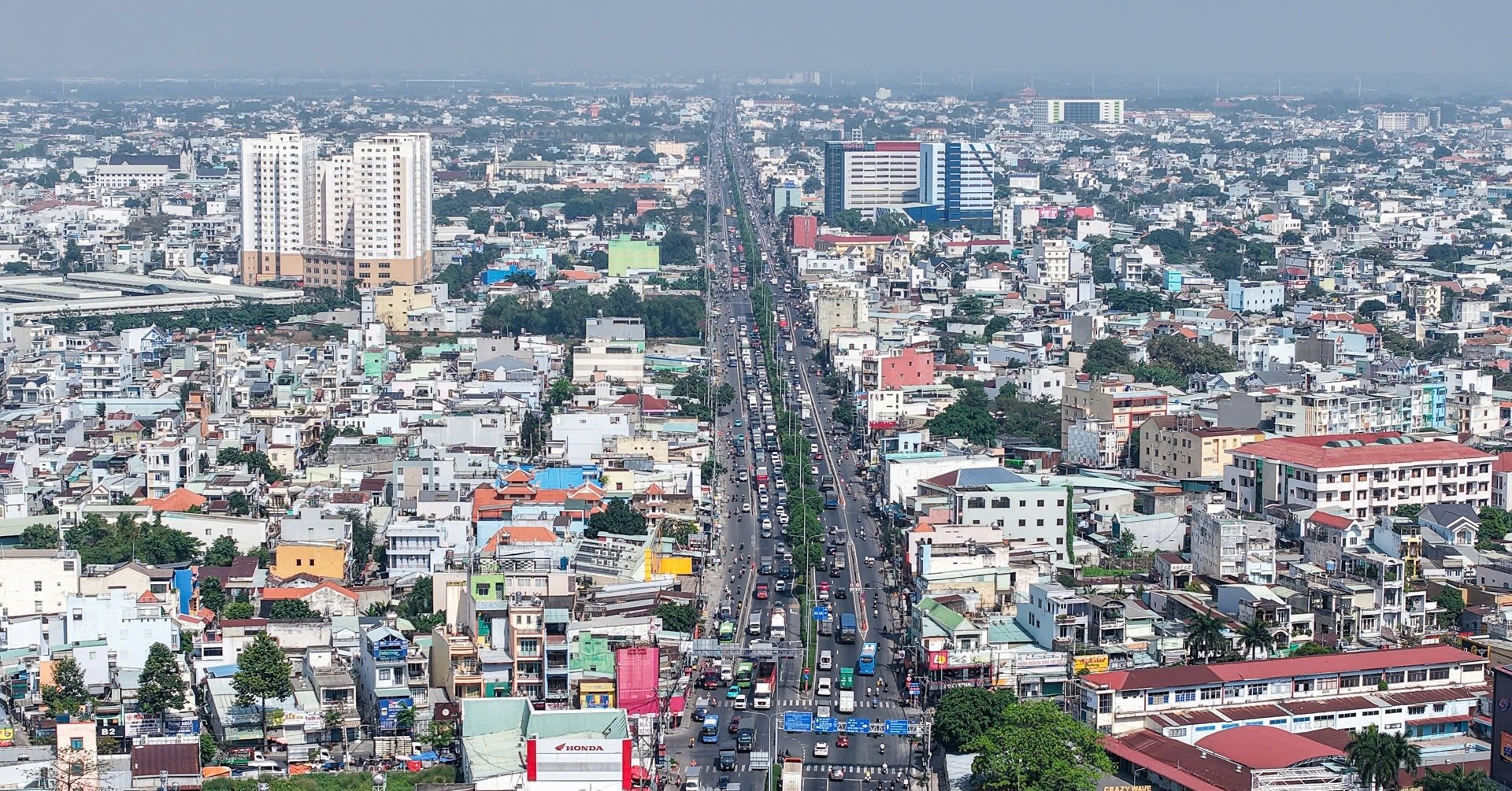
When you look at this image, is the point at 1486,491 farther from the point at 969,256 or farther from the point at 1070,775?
the point at 969,256

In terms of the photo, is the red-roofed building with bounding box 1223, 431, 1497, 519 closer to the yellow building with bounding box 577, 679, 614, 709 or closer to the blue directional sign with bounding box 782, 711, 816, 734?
the blue directional sign with bounding box 782, 711, 816, 734

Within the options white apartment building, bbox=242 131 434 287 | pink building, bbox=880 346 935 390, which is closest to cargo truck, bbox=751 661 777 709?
pink building, bbox=880 346 935 390

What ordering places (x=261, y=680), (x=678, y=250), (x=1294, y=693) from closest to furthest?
1. (x=261, y=680)
2. (x=1294, y=693)
3. (x=678, y=250)

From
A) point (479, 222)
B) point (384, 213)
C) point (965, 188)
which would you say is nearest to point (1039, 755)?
point (384, 213)

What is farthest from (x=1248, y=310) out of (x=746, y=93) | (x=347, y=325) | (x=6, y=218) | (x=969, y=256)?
(x=746, y=93)

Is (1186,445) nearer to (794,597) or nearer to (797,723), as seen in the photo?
(794,597)
